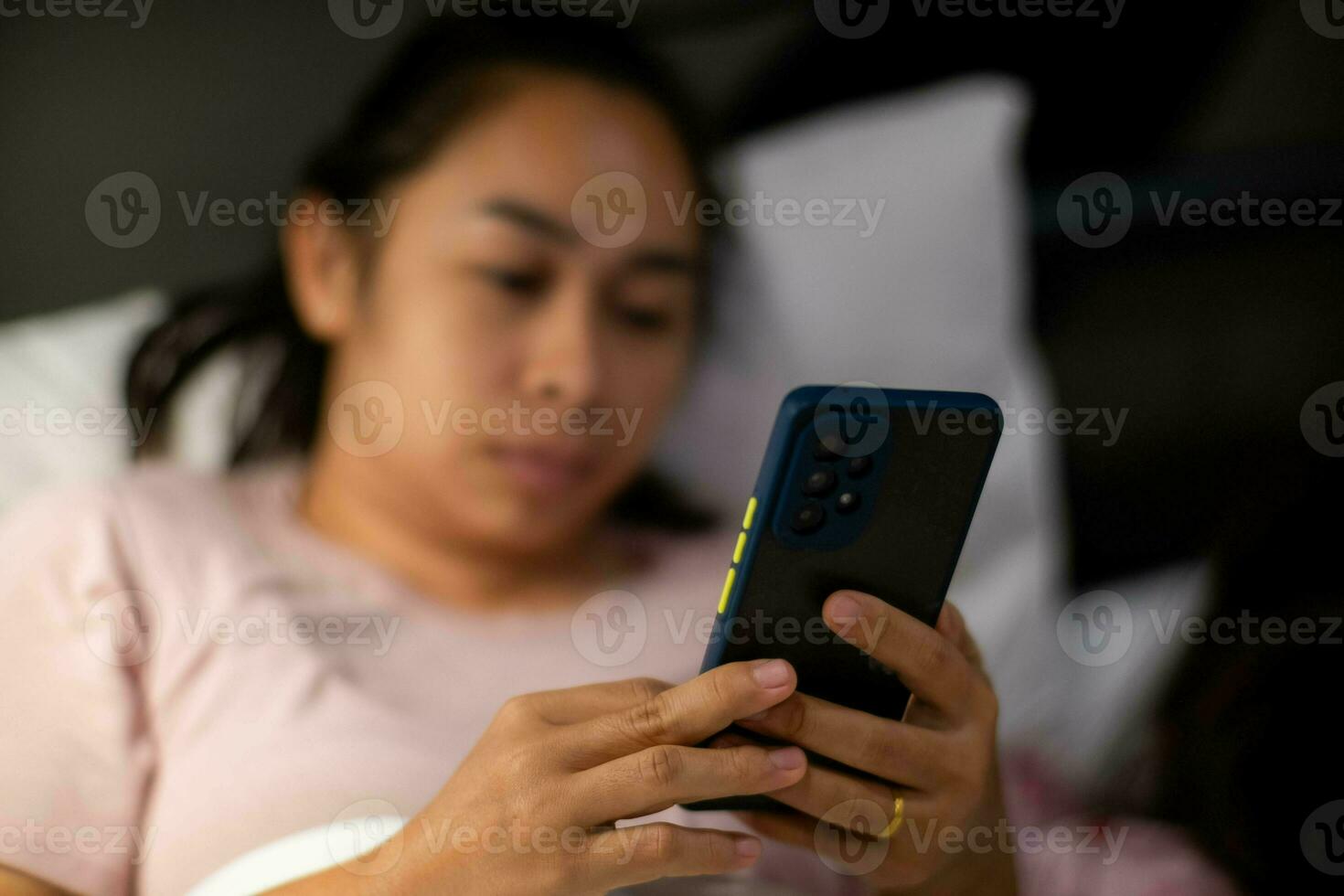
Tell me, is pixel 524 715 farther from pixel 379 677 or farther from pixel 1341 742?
pixel 1341 742

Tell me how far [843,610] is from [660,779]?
13cm

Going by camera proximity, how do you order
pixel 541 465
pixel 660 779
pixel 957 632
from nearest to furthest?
pixel 660 779 → pixel 957 632 → pixel 541 465

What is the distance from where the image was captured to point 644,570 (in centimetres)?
93

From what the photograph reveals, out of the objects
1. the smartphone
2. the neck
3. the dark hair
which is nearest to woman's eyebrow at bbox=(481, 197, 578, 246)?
the dark hair

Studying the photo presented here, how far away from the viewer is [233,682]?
0.72 meters

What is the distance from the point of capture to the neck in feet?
2.82

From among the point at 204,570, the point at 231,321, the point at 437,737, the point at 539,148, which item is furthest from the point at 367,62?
the point at 437,737

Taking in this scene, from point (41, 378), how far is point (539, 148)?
564 millimetres

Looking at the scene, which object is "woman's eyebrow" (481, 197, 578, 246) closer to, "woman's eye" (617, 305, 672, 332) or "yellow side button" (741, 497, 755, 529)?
"woman's eye" (617, 305, 672, 332)

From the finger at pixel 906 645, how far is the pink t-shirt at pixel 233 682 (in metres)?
0.22

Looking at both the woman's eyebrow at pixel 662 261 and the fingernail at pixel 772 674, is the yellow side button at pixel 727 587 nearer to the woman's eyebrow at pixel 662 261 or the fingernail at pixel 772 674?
the fingernail at pixel 772 674

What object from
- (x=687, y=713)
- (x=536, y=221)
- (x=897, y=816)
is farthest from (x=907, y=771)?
(x=536, y=221)

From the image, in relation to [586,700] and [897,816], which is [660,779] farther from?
[897,816]

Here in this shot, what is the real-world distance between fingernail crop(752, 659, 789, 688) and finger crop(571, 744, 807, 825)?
0.05m
